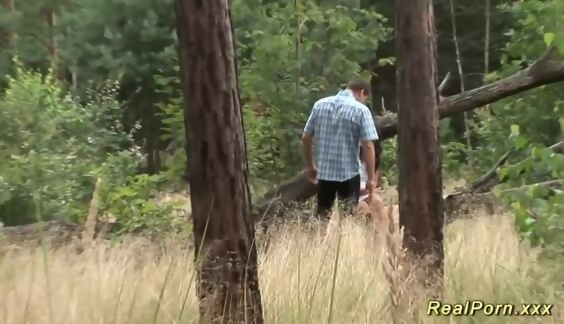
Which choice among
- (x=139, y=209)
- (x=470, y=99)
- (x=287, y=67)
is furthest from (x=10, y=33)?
(x=470, y=99)

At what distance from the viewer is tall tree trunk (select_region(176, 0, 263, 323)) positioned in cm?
372

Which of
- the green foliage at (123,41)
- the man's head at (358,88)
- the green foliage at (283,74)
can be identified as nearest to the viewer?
the man's head at (358,88)

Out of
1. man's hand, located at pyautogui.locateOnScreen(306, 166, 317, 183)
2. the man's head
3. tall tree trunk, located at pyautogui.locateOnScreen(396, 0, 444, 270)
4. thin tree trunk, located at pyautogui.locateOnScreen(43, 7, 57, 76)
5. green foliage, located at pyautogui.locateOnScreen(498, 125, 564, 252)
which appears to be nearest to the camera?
green foliage, located at pyautogui.locateOnScreen(498, 125, 564, 252)

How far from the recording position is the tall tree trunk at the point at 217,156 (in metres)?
3.72

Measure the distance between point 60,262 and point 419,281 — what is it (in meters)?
2.03

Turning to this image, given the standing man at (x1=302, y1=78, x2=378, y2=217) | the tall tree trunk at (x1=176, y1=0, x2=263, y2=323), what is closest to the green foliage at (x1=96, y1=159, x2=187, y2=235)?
the standing man at (x1=302, y1=78, x2=378, y2=217)

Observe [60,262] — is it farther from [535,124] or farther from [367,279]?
[535,124]

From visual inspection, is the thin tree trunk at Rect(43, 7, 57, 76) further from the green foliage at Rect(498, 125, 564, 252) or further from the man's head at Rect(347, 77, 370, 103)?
the green foliage at Rect(498, 125, 564, 252)

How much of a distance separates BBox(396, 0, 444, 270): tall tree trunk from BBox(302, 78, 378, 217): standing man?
173 cm

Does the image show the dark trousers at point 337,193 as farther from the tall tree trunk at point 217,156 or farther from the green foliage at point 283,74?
the tall tree trunk at point 217,156

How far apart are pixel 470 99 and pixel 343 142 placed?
4.81 feet

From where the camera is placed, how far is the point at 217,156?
12.3 feet

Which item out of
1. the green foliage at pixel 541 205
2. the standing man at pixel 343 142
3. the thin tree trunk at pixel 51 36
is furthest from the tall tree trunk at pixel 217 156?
the thin tree trunk at pixel 51 36

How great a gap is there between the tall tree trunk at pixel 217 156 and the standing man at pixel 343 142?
397 cm
